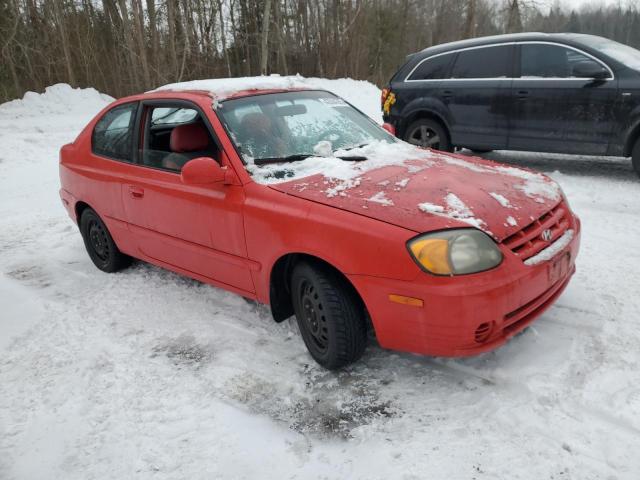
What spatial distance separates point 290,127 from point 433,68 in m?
4.83

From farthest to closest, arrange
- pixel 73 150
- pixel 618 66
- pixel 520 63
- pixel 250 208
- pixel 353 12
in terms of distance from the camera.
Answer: pixel 353 12
pixel 520 63
pixel 618 66
pixel 73 150
pixel 250 208

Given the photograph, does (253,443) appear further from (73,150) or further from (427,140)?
(427,140)

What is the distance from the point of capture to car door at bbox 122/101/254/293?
3.22 metres

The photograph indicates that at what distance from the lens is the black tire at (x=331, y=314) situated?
271 cm

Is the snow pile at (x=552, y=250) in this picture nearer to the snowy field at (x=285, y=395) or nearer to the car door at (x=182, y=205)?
the snowy field at (x=285, y=395)

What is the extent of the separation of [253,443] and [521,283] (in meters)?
1.50

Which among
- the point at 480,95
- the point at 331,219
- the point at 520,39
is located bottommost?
the point at 331,219

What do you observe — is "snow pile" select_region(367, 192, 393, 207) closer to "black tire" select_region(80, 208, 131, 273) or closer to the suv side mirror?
"black tire" select_region(80, 208, 131, 273)

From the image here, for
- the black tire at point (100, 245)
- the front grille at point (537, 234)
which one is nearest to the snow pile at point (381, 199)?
the front grille at point (537, 234)

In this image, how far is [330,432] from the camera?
2.46 meters

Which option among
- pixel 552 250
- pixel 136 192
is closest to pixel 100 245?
pixel 136 192

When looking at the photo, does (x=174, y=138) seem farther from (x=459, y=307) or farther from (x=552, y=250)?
(x=552, y=250)

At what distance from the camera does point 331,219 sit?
2.62m

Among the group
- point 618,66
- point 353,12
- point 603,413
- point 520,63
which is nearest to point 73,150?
point 603,413
